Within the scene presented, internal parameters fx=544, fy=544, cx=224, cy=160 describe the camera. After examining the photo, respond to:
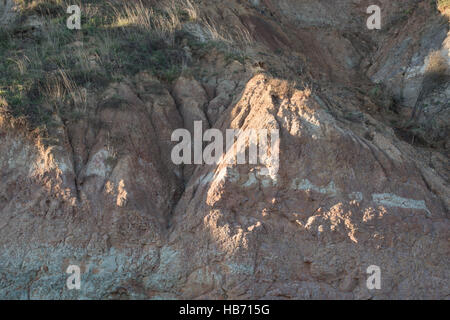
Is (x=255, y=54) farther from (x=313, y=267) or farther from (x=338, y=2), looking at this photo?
(x=338, y=2)

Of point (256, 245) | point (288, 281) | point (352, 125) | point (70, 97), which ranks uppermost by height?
point (70, 97)

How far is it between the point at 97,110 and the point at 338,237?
5.03m

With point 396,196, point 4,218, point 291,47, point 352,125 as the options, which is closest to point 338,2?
point 291,47

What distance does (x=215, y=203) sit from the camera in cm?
892

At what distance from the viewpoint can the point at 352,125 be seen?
1021 cm

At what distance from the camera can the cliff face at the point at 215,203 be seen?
8398mm

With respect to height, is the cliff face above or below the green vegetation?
below

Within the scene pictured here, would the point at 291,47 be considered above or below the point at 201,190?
above

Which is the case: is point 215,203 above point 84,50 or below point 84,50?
below

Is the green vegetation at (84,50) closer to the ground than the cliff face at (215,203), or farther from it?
farther from it

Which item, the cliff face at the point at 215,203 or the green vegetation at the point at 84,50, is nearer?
the cliff face at the point at 215,203

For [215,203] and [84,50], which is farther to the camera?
[84,50]

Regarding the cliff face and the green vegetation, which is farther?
the green vegetation

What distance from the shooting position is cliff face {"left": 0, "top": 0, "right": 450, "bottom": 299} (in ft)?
27.6
